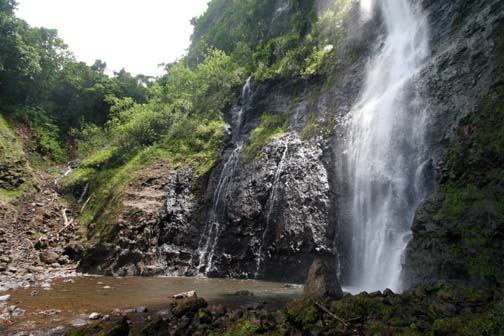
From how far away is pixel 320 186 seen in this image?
15891mm

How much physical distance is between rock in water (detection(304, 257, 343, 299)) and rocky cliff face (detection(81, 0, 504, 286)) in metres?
2.01

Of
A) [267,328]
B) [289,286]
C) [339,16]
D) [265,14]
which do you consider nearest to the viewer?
[267,328]

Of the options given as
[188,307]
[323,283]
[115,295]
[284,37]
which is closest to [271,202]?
[323,283]

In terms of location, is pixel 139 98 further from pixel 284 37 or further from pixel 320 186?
pixel 320 186

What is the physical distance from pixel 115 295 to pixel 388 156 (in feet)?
35.9

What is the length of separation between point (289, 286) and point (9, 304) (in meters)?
8.68

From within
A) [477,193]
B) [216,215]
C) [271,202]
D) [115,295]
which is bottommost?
[115,295]

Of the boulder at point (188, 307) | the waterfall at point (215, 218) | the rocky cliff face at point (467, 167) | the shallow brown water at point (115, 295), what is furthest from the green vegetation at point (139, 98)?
the boulder at point (188, 307)

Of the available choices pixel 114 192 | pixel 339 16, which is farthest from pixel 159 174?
pixel 339 16

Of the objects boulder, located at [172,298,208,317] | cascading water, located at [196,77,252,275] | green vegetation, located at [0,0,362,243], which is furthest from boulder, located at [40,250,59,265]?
boulder, located at [172,298,208,317]

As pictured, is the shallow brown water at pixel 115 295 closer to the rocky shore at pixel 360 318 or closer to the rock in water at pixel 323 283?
the rock in water at pixel 323 283

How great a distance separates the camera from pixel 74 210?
21234mm

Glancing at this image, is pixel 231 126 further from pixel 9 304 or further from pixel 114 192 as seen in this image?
A: pixel 9 304

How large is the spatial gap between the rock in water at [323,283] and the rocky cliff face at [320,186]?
201 centimetres
